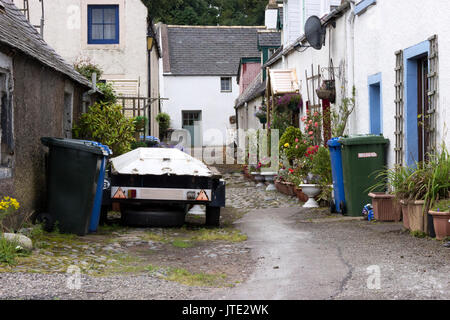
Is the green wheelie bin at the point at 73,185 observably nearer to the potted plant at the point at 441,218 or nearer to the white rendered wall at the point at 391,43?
the potted plant at the point at 441,218

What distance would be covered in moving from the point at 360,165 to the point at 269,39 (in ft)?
52.9

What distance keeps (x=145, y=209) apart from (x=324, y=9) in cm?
810

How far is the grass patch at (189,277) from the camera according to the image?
6033 millimetres

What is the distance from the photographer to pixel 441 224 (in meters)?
7.71

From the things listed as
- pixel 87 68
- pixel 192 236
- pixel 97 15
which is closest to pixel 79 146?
pixel 192 236

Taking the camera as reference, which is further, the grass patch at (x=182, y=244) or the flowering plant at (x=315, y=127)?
the flowering plant at (x=315, y=127)

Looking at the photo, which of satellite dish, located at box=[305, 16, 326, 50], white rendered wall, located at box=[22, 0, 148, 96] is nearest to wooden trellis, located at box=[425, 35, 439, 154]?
satellite dish, located at box=[305, 16, 326, 50]

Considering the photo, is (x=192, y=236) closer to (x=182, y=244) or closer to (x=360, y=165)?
(x=182, y=244)

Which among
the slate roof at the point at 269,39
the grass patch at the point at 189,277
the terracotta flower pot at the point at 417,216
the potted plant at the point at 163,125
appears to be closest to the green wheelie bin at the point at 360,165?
the terracotta flower pot at the point at 417,216

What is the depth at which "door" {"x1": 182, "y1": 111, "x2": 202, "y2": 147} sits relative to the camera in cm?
4119

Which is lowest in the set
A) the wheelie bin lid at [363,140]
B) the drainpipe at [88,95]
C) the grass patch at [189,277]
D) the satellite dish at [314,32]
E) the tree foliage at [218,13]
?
the grass patch at [189,277]

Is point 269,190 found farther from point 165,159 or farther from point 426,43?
point 426,43

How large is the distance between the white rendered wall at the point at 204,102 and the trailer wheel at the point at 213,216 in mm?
30198

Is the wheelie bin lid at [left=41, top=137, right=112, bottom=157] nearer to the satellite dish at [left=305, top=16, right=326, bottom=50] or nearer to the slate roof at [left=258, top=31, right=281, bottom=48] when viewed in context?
the satellite dish at [left=305, top=16, right=326, bottom=50]
